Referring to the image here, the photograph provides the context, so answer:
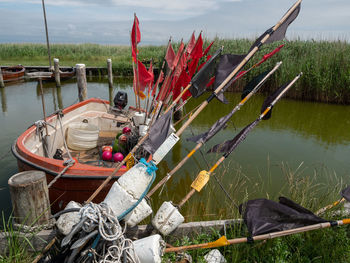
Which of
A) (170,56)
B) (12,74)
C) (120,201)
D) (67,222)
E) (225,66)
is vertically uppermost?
(170,56)

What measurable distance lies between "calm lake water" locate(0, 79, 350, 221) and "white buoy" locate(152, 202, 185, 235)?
2.12 feet

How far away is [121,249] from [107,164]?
2.66m

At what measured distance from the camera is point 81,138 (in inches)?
204

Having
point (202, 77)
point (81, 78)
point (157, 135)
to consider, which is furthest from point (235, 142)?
point (81, 78)

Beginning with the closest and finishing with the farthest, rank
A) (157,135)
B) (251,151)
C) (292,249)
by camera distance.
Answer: (292,249) → (157,135) → (251,151)

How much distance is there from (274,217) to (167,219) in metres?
1.01

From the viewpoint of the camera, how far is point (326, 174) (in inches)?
196

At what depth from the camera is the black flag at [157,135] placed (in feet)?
9.25

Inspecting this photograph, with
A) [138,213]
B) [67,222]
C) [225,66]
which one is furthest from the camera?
[225,66]

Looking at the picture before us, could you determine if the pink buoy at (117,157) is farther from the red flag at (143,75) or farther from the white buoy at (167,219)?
the white buoy at (167,219)

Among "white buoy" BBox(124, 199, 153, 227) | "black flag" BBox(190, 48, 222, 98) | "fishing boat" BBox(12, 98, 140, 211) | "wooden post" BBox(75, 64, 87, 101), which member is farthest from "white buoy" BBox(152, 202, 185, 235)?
"wooden post" BBox(75, 64, 87, 101)

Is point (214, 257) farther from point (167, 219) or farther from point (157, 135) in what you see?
point (157, 135)

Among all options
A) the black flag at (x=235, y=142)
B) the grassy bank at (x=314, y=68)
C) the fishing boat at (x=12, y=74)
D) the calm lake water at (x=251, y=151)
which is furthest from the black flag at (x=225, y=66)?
the fishing boat at (x=12, y=74)

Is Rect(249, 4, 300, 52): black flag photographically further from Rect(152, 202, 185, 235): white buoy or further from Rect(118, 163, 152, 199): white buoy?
Rect(152, 202, 185, 235): white buoy
